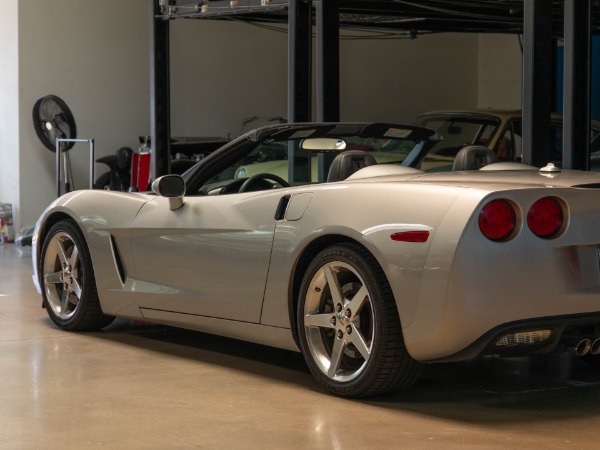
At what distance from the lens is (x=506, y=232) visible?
13.4 feet

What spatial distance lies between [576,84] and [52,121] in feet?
29.2

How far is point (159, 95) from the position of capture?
9.76 meters

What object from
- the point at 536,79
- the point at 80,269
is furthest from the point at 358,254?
the point at 80,269

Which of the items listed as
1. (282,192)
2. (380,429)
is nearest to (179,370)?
(282,192)

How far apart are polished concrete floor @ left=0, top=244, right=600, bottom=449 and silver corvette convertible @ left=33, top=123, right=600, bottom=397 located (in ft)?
0.68

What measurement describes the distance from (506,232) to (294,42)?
432cm

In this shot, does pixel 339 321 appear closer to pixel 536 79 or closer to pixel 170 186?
pixel 170 186

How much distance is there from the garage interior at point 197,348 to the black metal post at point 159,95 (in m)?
0.01

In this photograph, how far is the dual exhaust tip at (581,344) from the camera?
428cm

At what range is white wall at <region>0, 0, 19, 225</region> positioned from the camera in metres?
14.0

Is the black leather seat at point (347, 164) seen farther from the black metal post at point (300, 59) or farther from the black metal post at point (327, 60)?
the black metal post at point (300, 59)

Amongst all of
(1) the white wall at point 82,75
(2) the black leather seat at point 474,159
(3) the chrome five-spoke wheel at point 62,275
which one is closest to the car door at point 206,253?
(3) the chrome five-spoke wheel at point 62,275

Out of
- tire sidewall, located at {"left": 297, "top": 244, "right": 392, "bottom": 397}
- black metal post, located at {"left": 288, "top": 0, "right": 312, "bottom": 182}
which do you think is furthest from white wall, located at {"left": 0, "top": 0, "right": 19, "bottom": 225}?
A: tire sidewall, located at {"left": 297, "top": 244, "right": 392, "bottom": 397}

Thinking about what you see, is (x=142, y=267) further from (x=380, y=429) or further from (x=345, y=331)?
(x=380, y=429)
